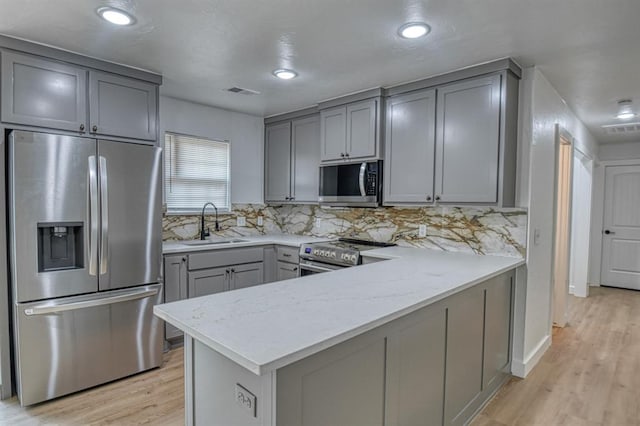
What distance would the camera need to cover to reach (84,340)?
255 centimetres

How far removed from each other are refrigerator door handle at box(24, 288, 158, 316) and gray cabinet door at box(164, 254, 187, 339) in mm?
347

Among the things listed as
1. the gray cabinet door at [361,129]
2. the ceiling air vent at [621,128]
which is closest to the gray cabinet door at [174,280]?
the gray cabinet door at [361,129]

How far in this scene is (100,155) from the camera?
257 cm

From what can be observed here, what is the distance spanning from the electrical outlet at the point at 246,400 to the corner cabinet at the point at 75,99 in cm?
226

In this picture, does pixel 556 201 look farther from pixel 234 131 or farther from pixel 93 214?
pixel 93 214

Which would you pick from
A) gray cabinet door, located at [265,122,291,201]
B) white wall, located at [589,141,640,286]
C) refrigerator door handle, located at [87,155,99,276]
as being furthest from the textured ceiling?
white wall, located at [589,141,640,286]

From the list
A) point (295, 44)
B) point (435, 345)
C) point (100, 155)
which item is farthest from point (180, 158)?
point (435, 345)

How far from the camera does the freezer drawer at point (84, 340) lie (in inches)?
93.0

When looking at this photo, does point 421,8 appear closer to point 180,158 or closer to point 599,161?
point 180,158

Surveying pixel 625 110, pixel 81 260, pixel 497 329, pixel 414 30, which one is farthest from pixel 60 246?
pixel 625 110

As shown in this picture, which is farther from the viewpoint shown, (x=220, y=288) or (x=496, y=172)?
(x=220, y=288)

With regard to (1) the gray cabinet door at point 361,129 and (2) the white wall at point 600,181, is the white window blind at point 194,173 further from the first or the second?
(2) the white wall at point 600,181

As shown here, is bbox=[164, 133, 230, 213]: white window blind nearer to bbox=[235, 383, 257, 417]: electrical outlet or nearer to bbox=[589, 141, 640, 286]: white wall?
bbox=[235, 383, 257, 417]: electrical outlet

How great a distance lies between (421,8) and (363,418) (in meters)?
1.95
